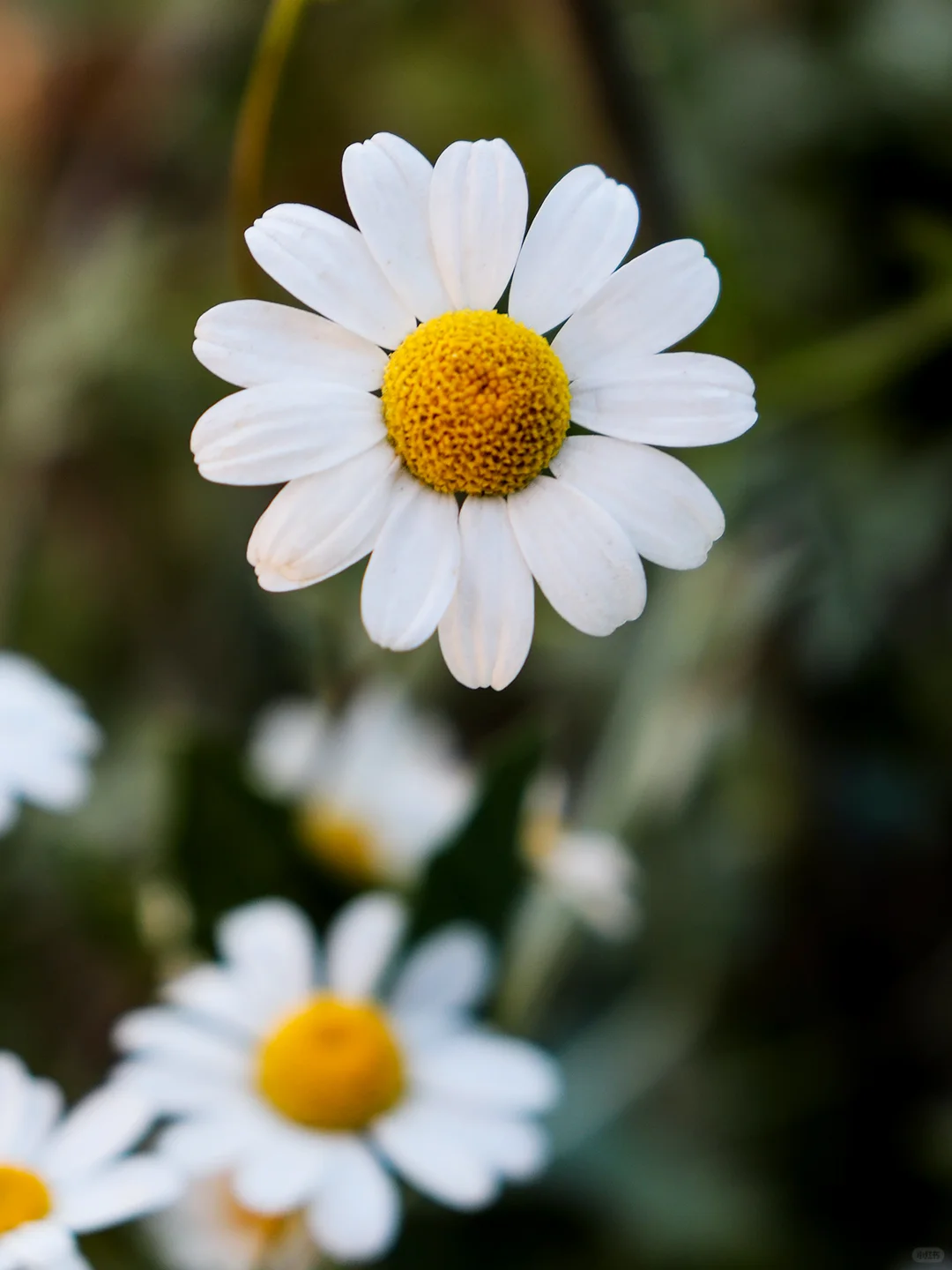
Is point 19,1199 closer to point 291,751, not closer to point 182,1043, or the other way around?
point 182,1043

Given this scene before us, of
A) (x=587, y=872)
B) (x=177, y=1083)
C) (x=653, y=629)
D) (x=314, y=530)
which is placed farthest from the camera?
(x=653, y=629)

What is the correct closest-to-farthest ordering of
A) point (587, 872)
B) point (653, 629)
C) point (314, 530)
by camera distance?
point (314, 530), point (587, 872), point (653, 629)

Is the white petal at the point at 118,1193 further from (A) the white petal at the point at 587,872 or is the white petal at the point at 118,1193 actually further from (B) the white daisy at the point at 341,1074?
(A) the white petal at the point at 587,872

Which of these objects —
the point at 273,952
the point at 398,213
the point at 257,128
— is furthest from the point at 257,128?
the point at 273,952

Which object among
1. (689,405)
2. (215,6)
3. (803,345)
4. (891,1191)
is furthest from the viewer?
(215,6)

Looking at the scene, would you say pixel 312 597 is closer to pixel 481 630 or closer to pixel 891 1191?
pixel 481 630

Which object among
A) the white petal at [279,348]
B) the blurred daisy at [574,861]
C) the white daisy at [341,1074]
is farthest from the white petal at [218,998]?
the white petal at [279,348]

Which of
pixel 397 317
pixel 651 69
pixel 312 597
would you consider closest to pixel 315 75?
pixel 651 69
